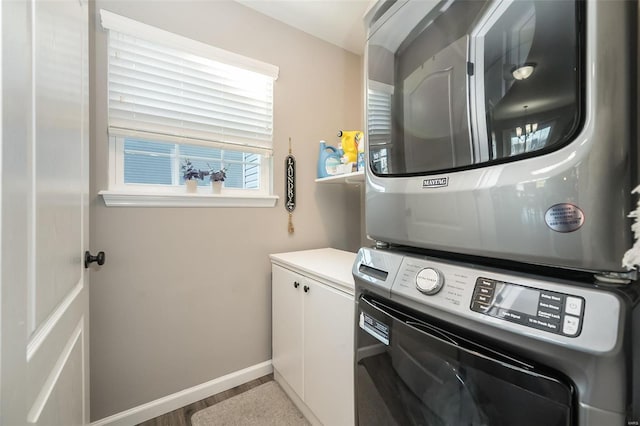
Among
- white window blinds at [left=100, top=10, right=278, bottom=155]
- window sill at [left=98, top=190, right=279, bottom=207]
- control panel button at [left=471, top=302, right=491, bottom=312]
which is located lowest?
control panel button at [left=471, top=302, right=491, bottom=312]

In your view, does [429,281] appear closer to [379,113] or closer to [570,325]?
[570,325]

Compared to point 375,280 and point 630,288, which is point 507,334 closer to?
point 630,288

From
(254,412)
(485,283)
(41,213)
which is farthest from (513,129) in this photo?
(254,412)

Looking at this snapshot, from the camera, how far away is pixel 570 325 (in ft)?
1.39

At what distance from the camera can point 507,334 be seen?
0.49 m

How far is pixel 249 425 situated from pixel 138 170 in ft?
5.07

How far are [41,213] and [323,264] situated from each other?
113cm

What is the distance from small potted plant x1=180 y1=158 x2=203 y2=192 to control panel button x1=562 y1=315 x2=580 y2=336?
5.55ft

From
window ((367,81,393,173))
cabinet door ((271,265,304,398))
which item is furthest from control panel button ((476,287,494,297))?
cabinet door ((271,265,304,398))

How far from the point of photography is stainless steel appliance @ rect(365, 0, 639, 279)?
43 cm

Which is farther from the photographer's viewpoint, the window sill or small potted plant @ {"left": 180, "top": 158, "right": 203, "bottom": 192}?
small potted plant @ {"left": 180, "top": 158, "right": 203, "bottom": 192}

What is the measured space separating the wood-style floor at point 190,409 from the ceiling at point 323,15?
2.47 meters

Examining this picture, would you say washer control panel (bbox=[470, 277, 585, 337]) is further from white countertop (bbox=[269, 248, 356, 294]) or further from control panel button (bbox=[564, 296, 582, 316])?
white countertop (bbox=[269, 248, 356, 294])

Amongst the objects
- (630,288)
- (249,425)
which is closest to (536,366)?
(630,288)
